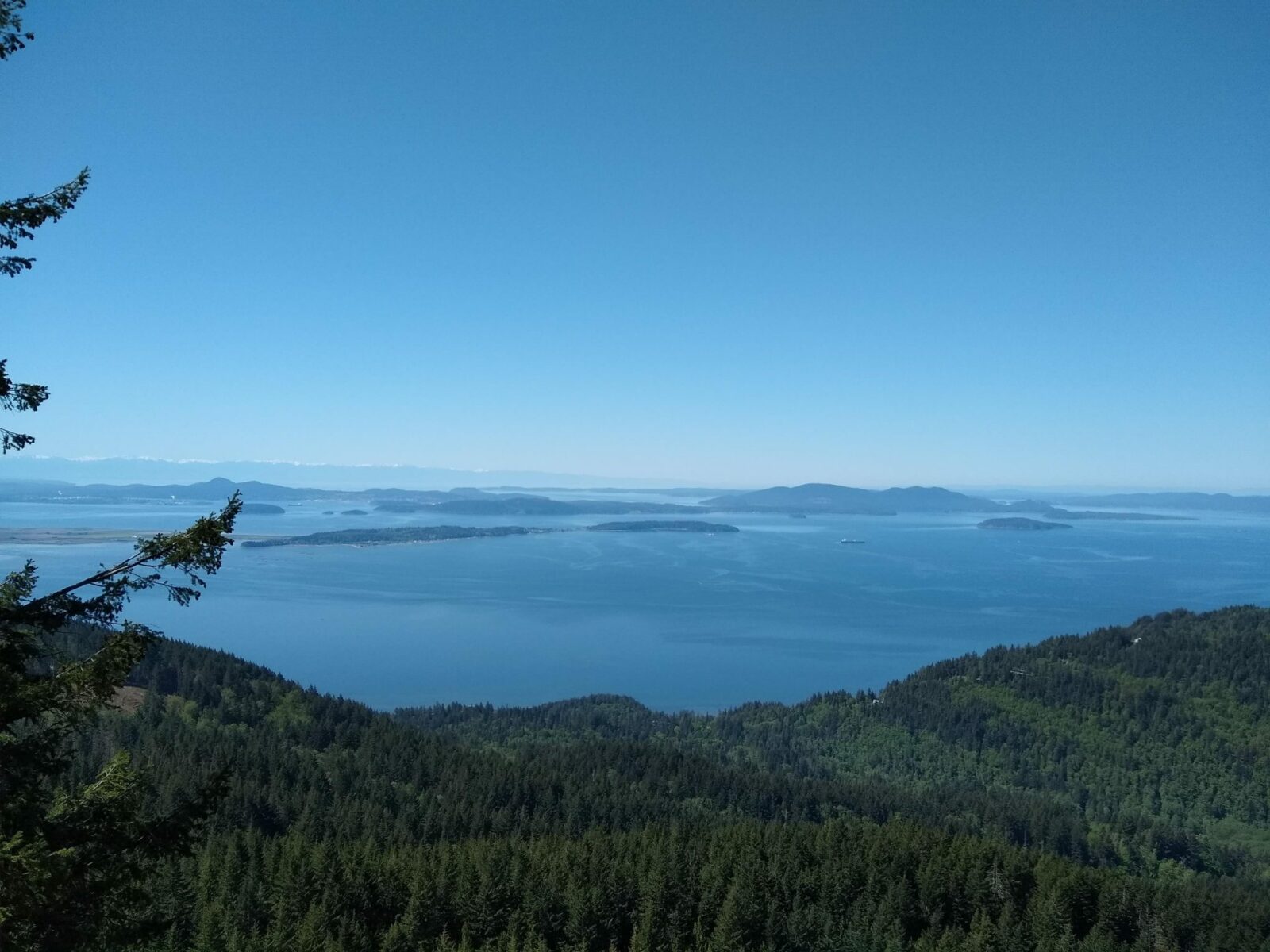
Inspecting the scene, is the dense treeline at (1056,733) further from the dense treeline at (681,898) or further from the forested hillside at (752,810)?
the dense treeline at (681,898)

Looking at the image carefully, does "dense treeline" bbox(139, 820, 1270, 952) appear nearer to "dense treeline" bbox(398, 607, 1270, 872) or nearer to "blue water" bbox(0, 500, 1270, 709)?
"dense treeline" bbox(398, 607, 1270, 872)

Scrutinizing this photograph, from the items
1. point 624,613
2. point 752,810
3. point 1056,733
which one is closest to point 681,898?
point 752,810

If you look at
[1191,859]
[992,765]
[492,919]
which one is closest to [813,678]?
[992,765]

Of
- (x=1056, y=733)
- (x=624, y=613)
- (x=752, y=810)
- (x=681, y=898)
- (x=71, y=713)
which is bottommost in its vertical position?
(x=1056, y=733)

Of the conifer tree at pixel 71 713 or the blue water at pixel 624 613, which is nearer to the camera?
the conifer tree at pixel 71 713

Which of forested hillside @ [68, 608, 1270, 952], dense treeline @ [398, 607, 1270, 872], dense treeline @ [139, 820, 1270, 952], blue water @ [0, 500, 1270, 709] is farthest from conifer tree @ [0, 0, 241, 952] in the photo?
blue water @ [0, 500, 1270, 709]

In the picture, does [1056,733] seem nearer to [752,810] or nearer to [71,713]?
[752,810]

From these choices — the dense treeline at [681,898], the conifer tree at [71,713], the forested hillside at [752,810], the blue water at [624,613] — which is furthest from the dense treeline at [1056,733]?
the conifer tree at [71,713]
